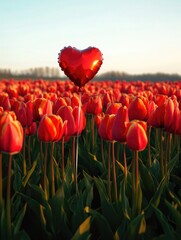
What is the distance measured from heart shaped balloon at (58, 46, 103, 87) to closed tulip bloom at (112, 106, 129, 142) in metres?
0.46

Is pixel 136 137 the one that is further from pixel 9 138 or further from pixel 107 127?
pixel 9 138

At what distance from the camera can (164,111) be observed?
3.39m

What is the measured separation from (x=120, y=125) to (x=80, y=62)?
0.61 meters

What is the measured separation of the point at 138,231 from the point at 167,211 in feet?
3.06

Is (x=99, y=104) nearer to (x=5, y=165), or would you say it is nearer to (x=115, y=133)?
(x=5, y=165)

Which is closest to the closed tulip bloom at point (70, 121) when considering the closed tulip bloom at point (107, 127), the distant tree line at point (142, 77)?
the closed tulip bloom at point (107, 127)

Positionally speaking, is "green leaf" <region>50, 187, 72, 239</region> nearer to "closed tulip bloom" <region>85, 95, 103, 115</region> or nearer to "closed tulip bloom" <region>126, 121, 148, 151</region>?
"closed tulip bloom" <region>126, 121, 148, 151</region>

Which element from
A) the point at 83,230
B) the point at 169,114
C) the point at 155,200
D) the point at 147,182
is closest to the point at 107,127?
the point at 169,114

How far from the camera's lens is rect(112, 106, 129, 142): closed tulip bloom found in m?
2.95

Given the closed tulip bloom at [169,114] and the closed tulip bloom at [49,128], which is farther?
the closed tulip bloom at [169,114]

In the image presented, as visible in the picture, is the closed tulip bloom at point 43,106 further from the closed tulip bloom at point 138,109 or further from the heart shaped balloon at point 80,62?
the closed tulip bloom at point 138,109

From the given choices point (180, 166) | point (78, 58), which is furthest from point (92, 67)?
point (180, 166)

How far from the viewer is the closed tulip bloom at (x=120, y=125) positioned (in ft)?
9.69

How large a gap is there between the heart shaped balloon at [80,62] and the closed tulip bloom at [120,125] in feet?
1.51
